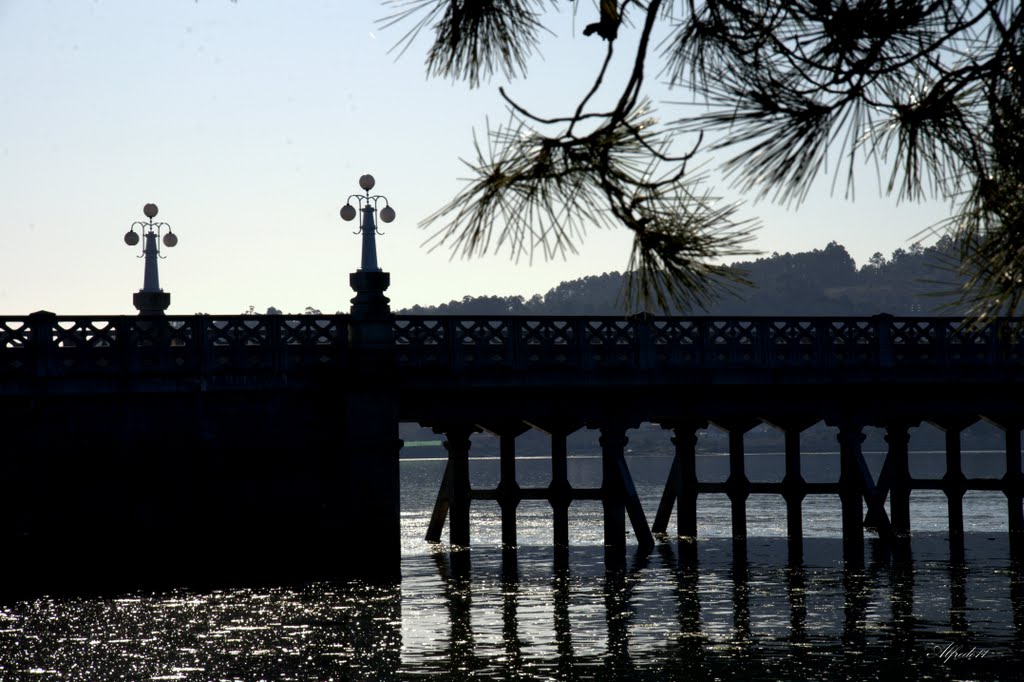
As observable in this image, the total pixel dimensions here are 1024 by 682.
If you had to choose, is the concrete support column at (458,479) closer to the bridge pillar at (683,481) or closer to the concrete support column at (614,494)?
the concrete support column at (614,494)

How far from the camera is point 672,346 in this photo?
3228 centimetres

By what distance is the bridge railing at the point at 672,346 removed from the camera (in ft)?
99.7

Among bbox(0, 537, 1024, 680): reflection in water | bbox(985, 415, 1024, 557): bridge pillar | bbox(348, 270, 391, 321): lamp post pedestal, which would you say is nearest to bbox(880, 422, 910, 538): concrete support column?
bbox(985, 415, 1024, 557): bridge pillar

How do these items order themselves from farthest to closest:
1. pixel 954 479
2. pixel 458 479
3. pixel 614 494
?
pixel 954 479
pixel 458 479
pixel 614 494

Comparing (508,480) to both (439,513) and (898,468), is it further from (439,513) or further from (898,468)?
(898,468)

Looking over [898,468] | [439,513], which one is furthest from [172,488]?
[898,468]

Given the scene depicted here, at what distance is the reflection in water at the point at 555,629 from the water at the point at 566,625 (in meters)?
0.04

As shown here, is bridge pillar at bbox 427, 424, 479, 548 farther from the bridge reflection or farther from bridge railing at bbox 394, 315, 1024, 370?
bridge railing at bbox 394, 315, 1024, 370

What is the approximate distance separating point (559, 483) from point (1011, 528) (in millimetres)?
12636

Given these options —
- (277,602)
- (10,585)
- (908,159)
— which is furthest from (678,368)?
(908,159)

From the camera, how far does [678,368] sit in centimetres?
3250

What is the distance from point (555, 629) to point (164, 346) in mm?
9099

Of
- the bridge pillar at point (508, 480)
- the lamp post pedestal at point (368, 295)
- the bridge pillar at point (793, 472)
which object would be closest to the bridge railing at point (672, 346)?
the lamp post pedestal at point (368, 295)

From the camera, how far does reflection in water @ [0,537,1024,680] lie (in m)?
19.7
